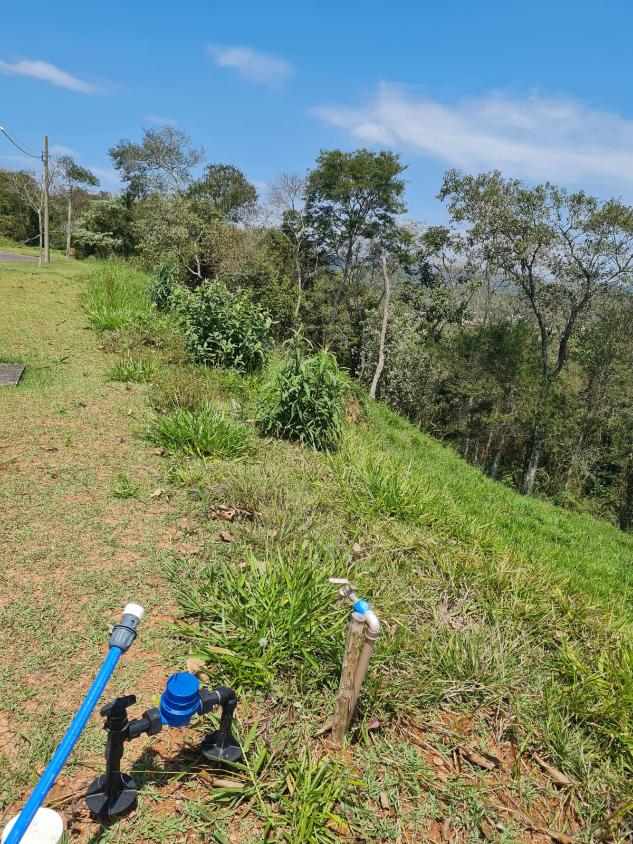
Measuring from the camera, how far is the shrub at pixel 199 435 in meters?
4.74

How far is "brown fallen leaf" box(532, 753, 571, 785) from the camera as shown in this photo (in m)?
2.30

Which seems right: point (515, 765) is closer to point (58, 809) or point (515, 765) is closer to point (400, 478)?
point (58, 809)

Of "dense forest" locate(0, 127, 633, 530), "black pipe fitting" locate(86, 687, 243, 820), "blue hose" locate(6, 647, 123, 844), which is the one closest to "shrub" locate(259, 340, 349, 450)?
"black pipe fitting" locate(86, 687, 243, 820)

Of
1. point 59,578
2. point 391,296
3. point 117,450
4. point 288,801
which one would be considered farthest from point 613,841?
point 391,296

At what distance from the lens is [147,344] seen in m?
7.73

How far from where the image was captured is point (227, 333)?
7285 millimetres

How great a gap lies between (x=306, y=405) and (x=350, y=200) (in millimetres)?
21242

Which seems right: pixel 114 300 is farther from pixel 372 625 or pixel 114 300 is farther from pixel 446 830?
pixel 446 830

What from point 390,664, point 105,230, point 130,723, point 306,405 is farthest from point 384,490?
point 105,230

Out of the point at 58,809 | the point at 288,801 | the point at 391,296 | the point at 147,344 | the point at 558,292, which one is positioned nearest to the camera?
the point at 58,809

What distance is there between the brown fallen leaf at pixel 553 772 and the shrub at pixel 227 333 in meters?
5.82

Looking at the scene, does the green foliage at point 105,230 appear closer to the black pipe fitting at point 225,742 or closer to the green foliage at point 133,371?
the green foliage at point 133,371

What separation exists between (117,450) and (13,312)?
560 cm

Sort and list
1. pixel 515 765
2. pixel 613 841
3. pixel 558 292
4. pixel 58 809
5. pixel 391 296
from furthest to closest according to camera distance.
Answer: pixel 391 296, pixel 558 292, pixel 515 765, pixel 613 841, pixel 58 809
